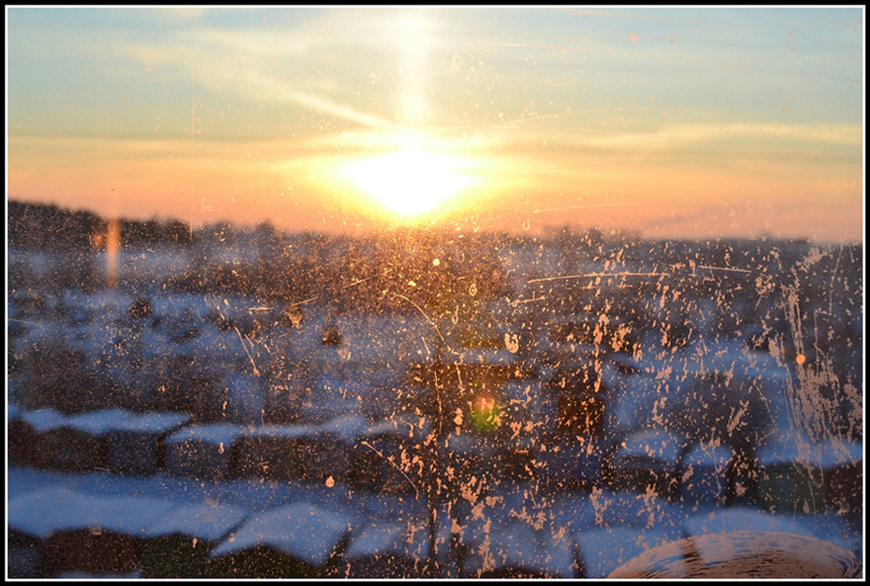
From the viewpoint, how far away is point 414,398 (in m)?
1.04

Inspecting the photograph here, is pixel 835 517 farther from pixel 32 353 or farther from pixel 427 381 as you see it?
pixel 32 353

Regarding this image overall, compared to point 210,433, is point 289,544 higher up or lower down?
lower down

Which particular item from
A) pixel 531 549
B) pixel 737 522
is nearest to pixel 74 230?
pixel 531 549

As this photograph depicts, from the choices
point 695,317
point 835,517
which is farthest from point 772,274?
point 835,517

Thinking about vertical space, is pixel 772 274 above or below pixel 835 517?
above

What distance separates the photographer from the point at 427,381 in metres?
1.04

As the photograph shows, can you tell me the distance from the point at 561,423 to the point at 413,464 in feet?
0.85

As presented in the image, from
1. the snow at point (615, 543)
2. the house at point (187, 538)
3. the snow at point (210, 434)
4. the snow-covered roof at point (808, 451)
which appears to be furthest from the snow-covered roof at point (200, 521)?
the snow-covered roof at point (808, 451)

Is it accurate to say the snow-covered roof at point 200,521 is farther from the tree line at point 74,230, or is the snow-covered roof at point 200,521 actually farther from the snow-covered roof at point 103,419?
the tree line at point 74,230

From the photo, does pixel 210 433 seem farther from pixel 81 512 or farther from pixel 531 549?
pixel 531 549

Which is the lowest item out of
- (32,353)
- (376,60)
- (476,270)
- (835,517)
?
(835,517)

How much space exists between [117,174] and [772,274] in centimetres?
110

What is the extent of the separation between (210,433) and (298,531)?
0.22 metres

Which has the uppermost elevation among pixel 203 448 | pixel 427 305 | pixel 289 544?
pixel 427 305
